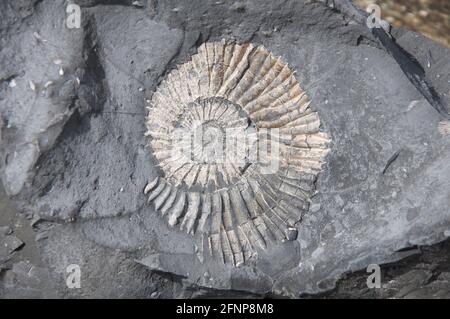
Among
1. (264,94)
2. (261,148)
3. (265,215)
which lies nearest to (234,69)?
(264,94)

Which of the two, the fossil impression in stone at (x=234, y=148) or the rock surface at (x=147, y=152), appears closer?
the rock surface at (x=147, y=152)

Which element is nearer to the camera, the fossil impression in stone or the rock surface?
the rock surface

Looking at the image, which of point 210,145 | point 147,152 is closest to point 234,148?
point 210,145

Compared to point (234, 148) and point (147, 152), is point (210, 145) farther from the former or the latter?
point (147, 152)

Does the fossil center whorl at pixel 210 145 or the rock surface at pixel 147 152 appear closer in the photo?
the rock surface at pixel 147 152
